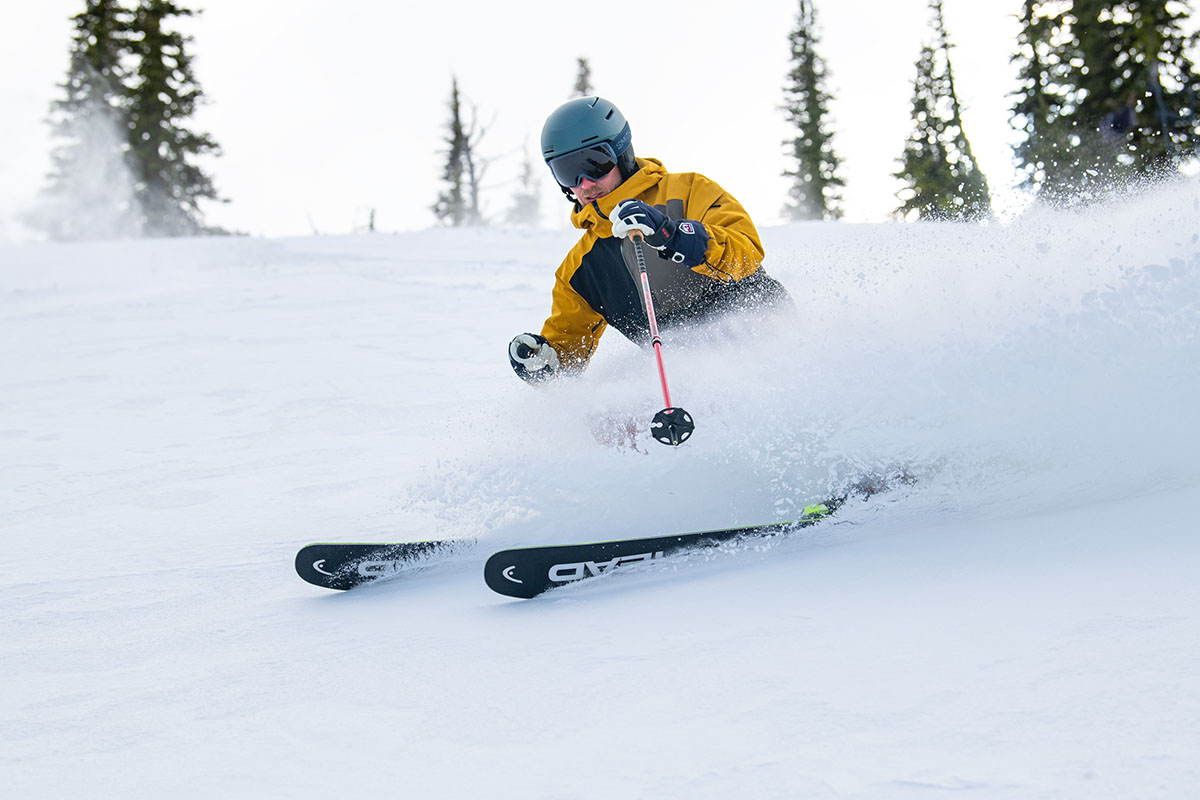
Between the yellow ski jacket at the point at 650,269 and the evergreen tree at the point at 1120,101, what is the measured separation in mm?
20655

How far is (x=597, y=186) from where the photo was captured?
4027 millimetres

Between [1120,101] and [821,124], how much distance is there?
1467cm

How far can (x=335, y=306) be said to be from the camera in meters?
11.4

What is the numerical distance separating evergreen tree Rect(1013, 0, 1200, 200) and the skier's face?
2079 centimetres

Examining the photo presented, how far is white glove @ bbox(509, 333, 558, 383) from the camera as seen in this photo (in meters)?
4.04

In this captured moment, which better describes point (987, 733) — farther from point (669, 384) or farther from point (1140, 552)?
point (669, 384)

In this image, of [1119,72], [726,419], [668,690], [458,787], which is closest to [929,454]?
[726,419]

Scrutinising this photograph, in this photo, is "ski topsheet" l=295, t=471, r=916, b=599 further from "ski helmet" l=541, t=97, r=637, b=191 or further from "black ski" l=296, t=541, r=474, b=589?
"ski helmet" l=541, t=97, r=637, b=191

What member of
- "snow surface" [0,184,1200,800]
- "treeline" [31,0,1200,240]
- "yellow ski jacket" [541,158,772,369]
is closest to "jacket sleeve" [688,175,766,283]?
"yellow ski jacket" [541,158,772,369]

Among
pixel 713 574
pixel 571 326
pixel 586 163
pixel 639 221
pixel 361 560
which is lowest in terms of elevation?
pixel 713 574

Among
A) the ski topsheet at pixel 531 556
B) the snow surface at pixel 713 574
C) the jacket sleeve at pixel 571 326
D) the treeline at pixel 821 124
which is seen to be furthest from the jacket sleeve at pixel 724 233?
the treeline at pixel 821 124

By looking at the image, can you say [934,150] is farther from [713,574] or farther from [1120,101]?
[713,574]

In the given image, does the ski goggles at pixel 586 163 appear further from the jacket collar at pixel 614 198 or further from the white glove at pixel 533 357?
the white glove at pixel 533 357

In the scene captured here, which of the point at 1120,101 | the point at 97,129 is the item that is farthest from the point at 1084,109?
the point at 97,129
